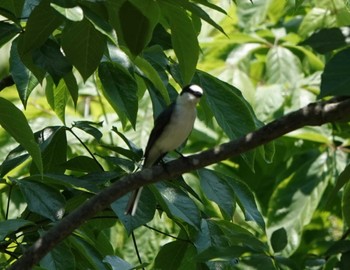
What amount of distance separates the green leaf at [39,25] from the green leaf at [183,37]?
0.29 meters

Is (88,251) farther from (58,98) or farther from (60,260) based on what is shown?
(58,98)

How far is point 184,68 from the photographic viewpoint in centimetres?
280

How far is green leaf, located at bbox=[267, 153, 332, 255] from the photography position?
5.81m

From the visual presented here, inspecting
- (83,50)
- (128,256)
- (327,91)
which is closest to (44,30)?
(83,50)

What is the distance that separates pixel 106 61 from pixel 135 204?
1.87 feet

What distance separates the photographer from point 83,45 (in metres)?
2.60

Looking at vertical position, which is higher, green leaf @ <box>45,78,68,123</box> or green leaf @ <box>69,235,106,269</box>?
green leaf @ <box>45,78,68,123</box>

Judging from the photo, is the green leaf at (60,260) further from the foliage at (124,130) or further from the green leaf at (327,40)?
the green leaf at (327,40)

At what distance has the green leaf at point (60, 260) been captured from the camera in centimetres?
286

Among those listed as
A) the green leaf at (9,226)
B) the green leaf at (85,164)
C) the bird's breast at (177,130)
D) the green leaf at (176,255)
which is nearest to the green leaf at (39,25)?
the green leaf at (9,226)

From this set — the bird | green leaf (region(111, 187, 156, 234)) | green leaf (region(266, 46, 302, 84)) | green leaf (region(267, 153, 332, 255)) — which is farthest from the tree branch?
green leaf (region(266, 46, 302, 84))

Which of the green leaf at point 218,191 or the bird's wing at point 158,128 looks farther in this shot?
the bird's wing at point 158,128

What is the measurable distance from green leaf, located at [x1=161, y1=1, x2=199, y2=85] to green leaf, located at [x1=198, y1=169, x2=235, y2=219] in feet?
1.26

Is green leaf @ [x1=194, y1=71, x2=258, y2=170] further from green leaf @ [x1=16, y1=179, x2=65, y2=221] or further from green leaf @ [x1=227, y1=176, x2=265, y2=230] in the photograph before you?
green leaf @ [x1=16, y1=179, x2=65, y2=221]
